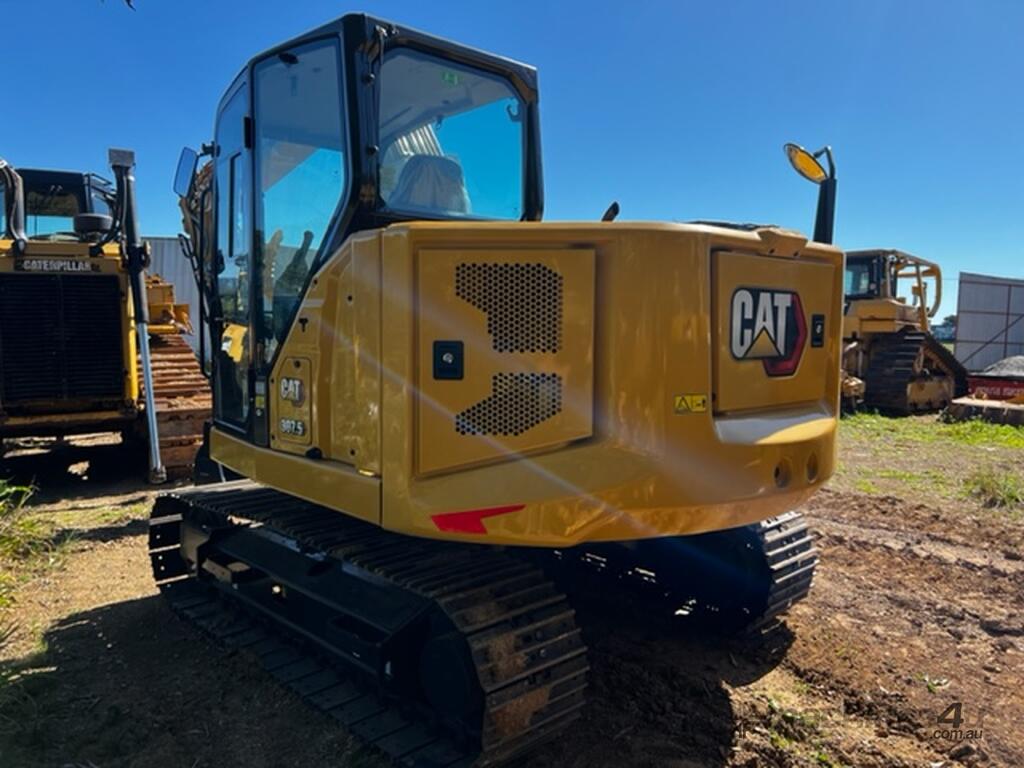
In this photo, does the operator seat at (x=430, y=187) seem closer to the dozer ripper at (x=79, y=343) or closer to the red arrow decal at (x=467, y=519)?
the red arrow decal at (x=467, y=519)

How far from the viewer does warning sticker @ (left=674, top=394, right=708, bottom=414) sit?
2.57 metres

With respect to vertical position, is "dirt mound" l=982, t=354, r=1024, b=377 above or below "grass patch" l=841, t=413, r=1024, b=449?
above

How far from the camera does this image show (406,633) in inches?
123

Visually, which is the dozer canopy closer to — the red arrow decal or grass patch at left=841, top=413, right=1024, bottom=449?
the red arrow decal

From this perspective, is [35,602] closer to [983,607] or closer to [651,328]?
[651,328]

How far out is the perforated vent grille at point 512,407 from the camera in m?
2.59

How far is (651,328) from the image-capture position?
2.52m

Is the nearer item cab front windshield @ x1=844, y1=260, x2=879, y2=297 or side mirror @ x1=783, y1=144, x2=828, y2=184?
side mirror @ x1=783, y1=144, x2=828, y2=184

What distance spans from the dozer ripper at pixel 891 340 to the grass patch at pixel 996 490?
717 cm

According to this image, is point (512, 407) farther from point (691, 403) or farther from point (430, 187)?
point (430, 187)

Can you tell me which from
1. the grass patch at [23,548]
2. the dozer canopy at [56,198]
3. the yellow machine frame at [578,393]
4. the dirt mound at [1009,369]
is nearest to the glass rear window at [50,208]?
the dozer canopy at [56,198]

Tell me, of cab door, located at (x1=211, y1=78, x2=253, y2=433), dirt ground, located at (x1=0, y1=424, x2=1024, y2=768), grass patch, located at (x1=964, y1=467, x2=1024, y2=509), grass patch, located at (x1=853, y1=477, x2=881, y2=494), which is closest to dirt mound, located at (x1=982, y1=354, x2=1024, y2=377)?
grass patch, located at (x1=964, y1=467, x2=1024, y2=509)

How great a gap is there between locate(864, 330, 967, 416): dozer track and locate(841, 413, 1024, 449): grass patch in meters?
0.90

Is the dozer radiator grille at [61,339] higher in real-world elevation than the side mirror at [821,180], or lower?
lower
